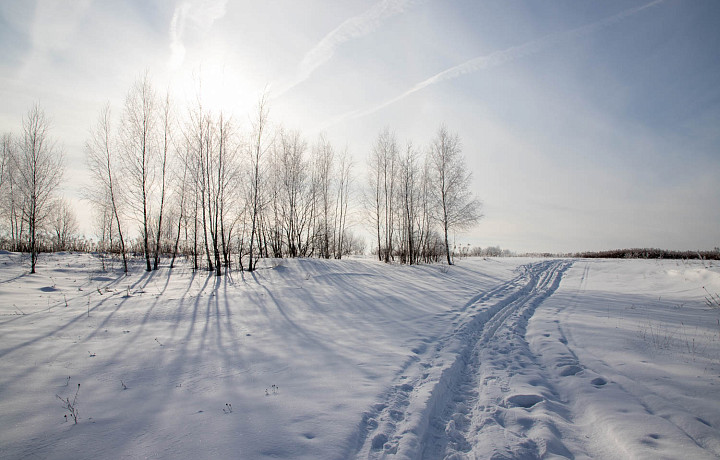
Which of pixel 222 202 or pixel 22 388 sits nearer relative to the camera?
pixel 22 388

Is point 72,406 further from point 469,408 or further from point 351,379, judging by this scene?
point 469,408

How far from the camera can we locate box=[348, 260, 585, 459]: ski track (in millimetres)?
2672

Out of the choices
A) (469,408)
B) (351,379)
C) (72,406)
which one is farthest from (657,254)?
(72,406)

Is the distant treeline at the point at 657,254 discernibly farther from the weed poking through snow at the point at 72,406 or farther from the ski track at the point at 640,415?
the weed poking through snow at the point at 72,406

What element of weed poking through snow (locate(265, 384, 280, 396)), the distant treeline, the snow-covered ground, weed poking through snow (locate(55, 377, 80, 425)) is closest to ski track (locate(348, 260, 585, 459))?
the snow-covered ground

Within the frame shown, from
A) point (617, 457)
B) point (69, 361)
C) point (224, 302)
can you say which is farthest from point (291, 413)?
point (224, 302)

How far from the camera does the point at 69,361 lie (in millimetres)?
4113

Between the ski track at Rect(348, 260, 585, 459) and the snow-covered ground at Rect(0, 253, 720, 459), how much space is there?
0.07 ft

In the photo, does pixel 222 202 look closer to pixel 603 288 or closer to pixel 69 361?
pixel 69 361

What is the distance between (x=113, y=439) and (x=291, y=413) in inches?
64.3

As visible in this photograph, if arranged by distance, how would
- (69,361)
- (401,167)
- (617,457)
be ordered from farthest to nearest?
(401,167), (69,361), (617,457)

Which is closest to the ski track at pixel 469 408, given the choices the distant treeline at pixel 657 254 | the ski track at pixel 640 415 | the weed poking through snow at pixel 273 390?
the ski track at pixel 640 415

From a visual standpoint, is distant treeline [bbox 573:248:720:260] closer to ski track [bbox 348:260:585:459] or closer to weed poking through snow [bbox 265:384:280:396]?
ski track [bbox 348:260:585:459]

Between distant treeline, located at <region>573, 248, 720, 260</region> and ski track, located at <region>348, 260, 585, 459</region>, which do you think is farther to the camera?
distant treeline, located at <region>573, 248, 720, 260</region>
